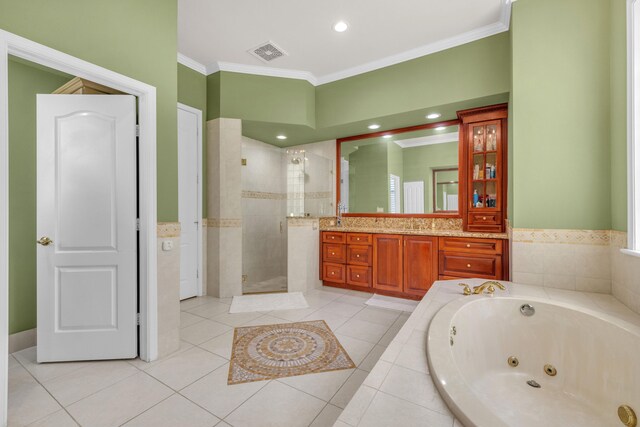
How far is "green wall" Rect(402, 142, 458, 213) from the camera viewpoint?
351 centimetres

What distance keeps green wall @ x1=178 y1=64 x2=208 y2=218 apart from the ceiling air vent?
0.84 meters

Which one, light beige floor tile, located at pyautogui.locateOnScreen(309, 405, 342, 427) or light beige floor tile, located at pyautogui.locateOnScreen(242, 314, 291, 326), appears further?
light beige floor tile, located at pyautogui.locateOnScreen(242, 314, 291, 326)

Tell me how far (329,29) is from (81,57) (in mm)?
2097

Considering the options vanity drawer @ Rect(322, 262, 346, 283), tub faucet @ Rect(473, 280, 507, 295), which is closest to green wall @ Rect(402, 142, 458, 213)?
vanity drawer @ Rect(322, 262, 346, 283)

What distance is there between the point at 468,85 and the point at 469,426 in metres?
3.03

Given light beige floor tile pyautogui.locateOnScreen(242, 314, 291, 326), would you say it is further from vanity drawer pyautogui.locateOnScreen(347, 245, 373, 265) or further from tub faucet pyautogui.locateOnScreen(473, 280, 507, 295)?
tub faucet pyautogui.locateOnScreen(473, 280, 507, 295)

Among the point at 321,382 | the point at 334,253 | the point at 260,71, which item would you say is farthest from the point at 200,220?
the point at 321,382

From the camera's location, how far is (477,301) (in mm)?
1907

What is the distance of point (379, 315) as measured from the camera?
2988 millimetres

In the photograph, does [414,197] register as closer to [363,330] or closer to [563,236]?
[563,236]

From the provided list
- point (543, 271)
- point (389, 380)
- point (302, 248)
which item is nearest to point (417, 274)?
point (543, 271)

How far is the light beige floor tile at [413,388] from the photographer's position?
0.97m

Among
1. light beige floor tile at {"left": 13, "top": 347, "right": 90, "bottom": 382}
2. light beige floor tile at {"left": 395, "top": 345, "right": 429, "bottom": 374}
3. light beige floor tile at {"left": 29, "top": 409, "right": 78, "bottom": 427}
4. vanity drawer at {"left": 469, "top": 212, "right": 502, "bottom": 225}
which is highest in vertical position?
vanity drawer at {"left": 469, "top": 212, "right": 502, "bottom": 225}

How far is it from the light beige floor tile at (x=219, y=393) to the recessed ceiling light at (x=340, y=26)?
10.2 ft
